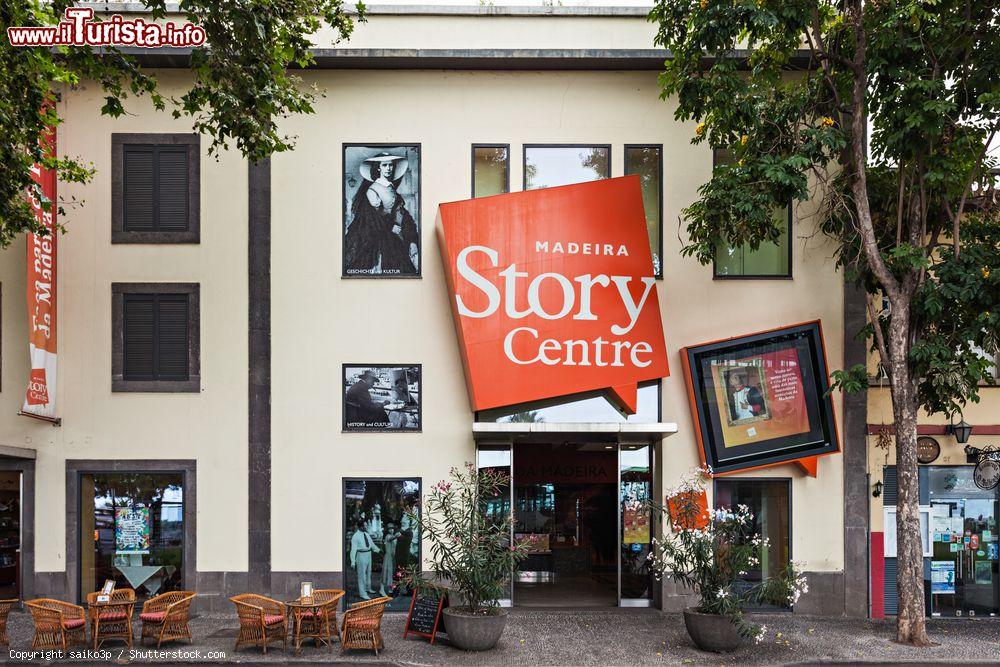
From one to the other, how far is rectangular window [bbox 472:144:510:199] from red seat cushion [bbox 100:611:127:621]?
9033mm

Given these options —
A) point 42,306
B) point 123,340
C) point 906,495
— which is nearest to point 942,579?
point 906,495

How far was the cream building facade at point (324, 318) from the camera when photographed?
47.8 ft

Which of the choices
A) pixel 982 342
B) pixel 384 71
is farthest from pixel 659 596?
pixel 384 71

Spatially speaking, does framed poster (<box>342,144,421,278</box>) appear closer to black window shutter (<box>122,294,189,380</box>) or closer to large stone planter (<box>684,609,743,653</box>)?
black window shutter (<box>122,294,189,380</box>)

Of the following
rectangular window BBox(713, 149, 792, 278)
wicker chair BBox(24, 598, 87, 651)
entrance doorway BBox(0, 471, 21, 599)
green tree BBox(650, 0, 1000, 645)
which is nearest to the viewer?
wicker chair BBox(24, 598, 87, 651)

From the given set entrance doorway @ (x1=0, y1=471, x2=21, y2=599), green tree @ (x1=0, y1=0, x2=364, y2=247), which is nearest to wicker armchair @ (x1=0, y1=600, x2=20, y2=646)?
entrance doorway @ (x1=0, y1=471, x2=21, y2=599)

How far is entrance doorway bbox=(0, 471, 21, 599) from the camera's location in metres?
14.4

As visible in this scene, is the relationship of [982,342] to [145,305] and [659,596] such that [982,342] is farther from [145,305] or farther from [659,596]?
[145,305]

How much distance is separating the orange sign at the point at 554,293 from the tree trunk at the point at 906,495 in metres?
3.85

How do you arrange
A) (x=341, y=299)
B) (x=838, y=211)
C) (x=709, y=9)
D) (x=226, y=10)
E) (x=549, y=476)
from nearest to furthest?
1. (x=226, y=10)
2. (x=709, y=9)
3. (x=838, y=211)
4. (x=341, y=299)
5. (x=549, y=476)

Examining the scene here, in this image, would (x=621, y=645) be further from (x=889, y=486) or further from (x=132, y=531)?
(x=132, y=531)

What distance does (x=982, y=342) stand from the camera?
41.0ft

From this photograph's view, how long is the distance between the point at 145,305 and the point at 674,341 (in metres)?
9.82

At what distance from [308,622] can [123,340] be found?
6.55m
